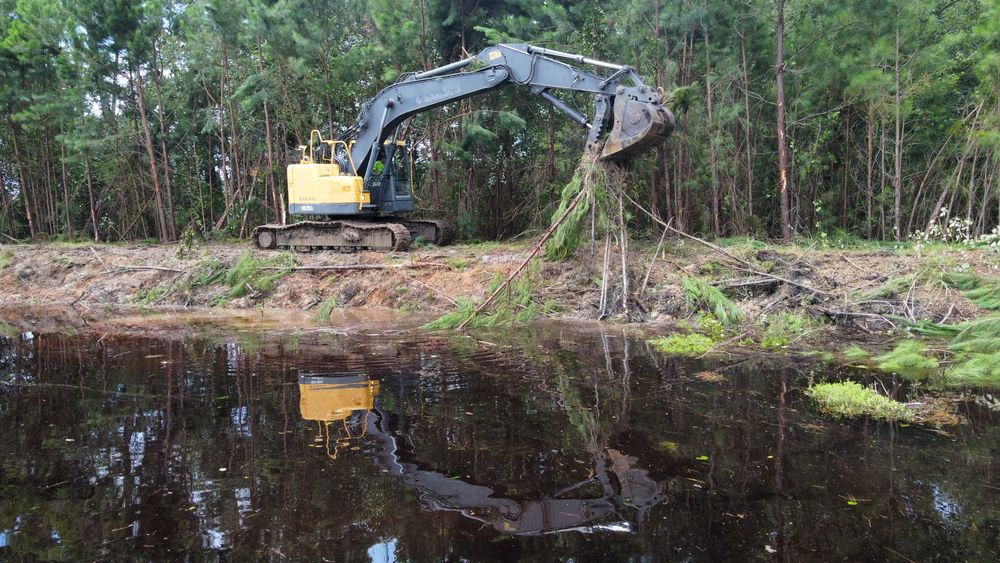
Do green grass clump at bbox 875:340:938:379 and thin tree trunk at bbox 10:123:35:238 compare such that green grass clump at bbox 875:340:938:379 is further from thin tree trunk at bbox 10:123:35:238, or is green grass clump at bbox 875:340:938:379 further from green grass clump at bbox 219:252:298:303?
thin tree trunk at bbox 10:123:35:238

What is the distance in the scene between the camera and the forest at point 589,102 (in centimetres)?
1388

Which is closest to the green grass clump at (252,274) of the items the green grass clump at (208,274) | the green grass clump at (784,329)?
the green grass clump at (208,274)

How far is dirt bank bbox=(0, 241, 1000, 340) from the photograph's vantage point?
8.41 m

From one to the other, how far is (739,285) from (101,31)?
59.5 ft

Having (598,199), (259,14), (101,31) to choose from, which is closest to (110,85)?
(101,31)

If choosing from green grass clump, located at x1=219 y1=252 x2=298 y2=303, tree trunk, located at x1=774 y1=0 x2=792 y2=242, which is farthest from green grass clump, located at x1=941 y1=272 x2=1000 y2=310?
green grass clump, located at x1=219 y1=252 x2=298 y2=303

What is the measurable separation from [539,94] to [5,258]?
40.1ft

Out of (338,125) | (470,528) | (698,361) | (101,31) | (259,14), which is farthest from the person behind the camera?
(338,125)

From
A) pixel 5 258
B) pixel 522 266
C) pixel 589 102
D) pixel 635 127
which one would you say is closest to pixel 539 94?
pixel 635 127

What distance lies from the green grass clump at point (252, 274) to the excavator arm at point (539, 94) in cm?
279

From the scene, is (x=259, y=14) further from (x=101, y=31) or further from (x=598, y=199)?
(x=598, y=199)

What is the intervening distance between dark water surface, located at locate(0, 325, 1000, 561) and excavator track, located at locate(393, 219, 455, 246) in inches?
346

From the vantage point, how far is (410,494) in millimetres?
3590

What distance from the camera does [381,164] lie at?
14.0 metres
